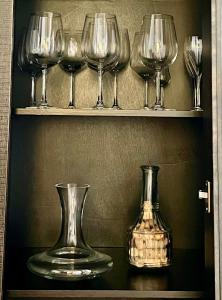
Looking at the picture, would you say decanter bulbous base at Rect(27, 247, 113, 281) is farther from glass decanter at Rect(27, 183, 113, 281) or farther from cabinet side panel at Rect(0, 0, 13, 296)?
cabinet side panel at Rect(0, 0, 13, 296)

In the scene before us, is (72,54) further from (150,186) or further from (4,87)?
(150,186)

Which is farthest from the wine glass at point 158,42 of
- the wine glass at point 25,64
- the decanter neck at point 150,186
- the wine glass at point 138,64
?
the wine glass at point 25,64

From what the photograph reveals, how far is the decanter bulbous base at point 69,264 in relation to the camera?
45.5 inches

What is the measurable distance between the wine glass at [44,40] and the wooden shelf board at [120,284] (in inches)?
17.7

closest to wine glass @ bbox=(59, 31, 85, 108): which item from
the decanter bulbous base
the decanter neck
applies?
the decanter neck

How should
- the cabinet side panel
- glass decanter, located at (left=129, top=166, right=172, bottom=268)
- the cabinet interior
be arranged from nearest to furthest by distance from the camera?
1. the cabinet side panel
2. glass decanter, located at (left=129, top=166, right=172, bottom=268)
3. the cabinet interior

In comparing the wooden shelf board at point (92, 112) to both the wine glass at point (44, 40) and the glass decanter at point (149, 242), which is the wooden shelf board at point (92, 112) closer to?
the wine glass at point (44, 40)

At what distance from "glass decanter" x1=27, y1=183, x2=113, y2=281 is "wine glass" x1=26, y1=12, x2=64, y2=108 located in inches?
10.2

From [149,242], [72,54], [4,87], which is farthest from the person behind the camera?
[72,54]

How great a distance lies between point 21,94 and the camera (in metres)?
1.45

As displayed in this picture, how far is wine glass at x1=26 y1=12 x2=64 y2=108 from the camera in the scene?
4.09 feet

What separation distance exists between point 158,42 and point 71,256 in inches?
23.6

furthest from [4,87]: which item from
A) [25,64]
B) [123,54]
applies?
[123,54]

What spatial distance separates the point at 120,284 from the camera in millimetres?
1163
